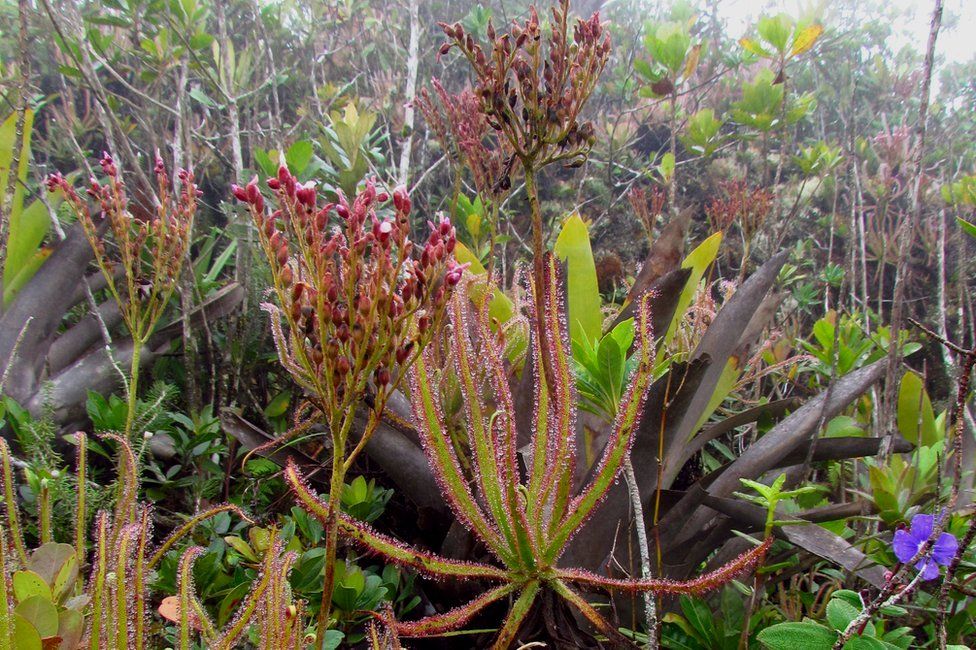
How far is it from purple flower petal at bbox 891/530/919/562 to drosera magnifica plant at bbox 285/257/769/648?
0.19 metres

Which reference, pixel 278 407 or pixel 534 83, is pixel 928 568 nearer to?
pixel 534 83

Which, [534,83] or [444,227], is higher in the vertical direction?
[534,83]

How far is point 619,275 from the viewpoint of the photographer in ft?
9.84

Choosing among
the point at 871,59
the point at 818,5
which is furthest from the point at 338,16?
the point at 871,59

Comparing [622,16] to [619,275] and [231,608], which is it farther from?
[231,608]

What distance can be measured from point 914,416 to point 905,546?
0.73m

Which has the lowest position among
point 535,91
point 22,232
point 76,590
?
point 76,590

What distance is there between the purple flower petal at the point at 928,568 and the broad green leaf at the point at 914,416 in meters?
0.65

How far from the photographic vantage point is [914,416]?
A: 4.74ft

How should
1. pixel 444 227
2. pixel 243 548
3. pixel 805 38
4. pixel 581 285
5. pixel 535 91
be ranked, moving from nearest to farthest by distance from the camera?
pixel 444 227, pixel 535 91, pixel 243 548, pixel 581 285, pixel 805 38

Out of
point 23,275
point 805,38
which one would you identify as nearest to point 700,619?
point 23,275

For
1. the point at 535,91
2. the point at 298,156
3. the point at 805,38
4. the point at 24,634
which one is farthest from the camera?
the point at 805,38

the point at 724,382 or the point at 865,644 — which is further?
the point at 724,382

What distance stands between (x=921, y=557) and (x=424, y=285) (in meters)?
0.79
